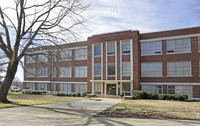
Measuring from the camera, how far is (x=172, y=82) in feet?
77.9

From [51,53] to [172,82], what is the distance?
1750cm

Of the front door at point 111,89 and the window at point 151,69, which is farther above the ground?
the window at point 151,69

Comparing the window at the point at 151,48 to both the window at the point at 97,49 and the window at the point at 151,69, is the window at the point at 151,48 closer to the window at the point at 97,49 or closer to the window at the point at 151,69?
the window at the point at 151,69

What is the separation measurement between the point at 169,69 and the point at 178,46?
3.53 m

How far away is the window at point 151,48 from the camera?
82.6 ft

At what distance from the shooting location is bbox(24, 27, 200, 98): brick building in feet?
75.4

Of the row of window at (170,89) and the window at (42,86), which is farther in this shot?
the window at (42,86)

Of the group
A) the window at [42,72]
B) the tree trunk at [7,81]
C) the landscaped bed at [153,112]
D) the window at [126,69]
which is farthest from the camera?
the window at [42,72]

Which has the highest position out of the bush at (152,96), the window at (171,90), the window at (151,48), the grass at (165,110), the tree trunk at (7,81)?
the window at (151,48)

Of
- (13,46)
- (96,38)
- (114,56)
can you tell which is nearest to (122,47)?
(114,56)

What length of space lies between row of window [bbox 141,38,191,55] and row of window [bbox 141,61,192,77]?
1691 mm

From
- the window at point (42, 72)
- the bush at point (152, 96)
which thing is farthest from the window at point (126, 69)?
the window at point (42, 72)

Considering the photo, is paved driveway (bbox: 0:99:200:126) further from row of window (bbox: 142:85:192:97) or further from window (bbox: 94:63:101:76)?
window (bbox: 94:63:101:76)

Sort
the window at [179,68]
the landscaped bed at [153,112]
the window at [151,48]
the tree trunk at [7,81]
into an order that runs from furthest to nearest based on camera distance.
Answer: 1. the window at [151,48]
2. the window at [179,68]
3. the tree trunk at [7,81]
4. the landscaped bed at [153,112]
